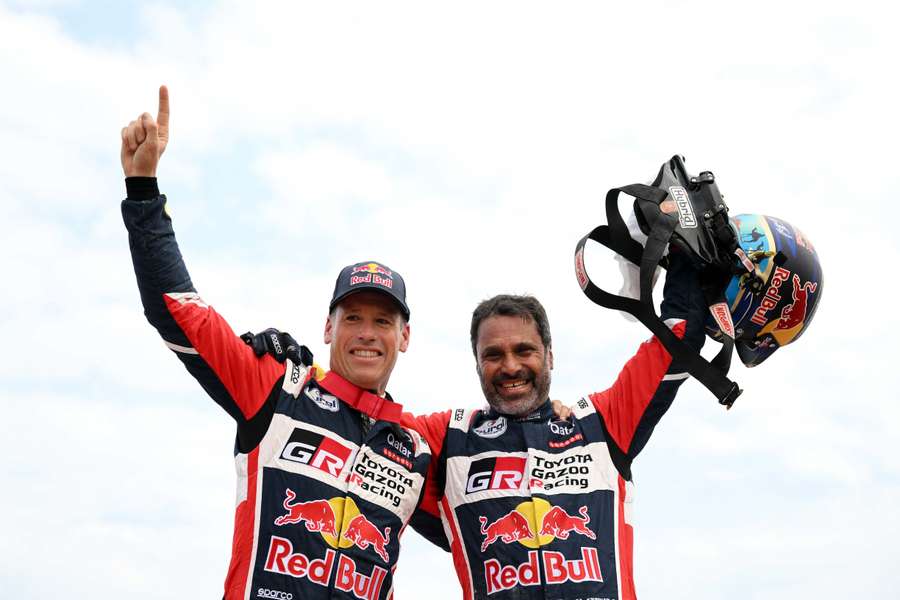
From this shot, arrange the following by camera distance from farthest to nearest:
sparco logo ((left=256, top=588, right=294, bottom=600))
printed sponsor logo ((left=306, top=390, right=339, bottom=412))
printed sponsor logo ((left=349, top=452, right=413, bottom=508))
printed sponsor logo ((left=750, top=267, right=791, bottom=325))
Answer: printed sponsor logo ((left=750, top=267, right=791, bottom=325)) → printed sponsor logo ((left=306, top=390, right=339, bottom=412)) → printed sponsor logo ((left=349, top=452, right=413, bottom=508)) → sparco logo ((left=256, top=588, right=294, bottom=600))

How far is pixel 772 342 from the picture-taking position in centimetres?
855

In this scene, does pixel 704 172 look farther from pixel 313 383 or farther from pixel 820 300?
pixel 313 383

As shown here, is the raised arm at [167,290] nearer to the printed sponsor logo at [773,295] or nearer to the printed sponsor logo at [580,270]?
the printed sponsor logo at [580,270]

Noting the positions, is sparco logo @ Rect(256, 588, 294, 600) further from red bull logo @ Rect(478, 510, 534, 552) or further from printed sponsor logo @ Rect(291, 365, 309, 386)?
red bull logo @ Rect(478, 510, 534, 552)

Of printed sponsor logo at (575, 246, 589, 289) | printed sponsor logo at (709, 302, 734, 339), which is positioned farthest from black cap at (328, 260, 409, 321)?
printed sponsor logo at (709, 302, 734, 339)

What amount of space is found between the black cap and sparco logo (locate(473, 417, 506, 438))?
1.16 m

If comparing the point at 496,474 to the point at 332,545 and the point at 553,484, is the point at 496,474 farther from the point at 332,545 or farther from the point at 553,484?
the point at 332,545

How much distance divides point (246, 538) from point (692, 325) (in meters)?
3.88

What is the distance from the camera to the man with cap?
6.75 metres

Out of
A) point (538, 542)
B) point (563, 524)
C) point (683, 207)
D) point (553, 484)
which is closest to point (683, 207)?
point (683, 207)

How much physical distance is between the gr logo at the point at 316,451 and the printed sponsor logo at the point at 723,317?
10.3 ft

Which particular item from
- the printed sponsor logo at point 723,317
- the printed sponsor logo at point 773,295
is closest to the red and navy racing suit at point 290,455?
the printed sponsor logo at point 723,317

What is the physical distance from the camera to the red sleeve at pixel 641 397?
7.97m

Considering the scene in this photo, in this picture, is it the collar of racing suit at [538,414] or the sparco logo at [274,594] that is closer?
the sparco logo at [274,594]
